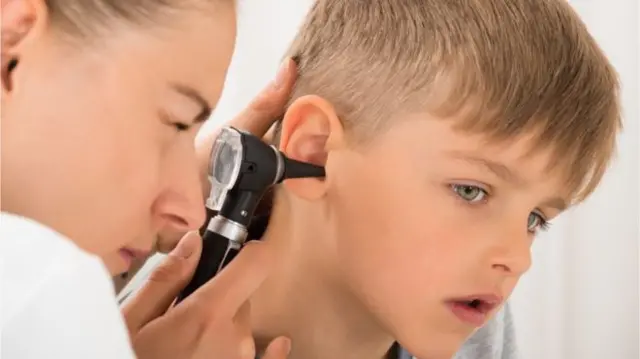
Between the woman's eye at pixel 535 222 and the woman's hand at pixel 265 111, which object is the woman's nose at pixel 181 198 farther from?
the woman's eye at pixel 535 222

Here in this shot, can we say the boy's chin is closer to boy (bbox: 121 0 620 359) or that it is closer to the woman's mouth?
boy (bbox: 121 0 620 359)

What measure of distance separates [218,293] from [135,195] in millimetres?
164

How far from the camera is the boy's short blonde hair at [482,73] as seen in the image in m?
0.74

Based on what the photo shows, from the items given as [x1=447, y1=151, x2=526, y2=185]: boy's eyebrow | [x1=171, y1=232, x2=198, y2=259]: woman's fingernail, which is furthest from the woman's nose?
[x1=447, y1=151, x2=526, y2=185]: boy's eyebrow

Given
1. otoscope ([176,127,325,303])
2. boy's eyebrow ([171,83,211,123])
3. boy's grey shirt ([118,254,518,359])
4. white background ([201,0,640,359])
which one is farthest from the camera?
white background ([201,0,640,359])

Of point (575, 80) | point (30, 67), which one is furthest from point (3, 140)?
point (575, 80)

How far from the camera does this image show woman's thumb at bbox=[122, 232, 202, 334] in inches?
29.9

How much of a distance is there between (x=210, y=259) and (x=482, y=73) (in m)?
0.27

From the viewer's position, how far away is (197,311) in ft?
2.39

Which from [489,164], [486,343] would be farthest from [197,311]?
[486,343]

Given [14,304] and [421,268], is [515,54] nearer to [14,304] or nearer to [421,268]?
[421,268]

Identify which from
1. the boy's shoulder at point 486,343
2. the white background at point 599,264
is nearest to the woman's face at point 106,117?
the boy's shoulder at point 486,343

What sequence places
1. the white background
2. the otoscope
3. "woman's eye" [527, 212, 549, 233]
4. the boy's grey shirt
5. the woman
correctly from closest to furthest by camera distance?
the woman, the otoscope, "woman's eye" [527, 212, 549, 233], the boy's grey shirt, the white background

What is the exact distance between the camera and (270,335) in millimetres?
859
